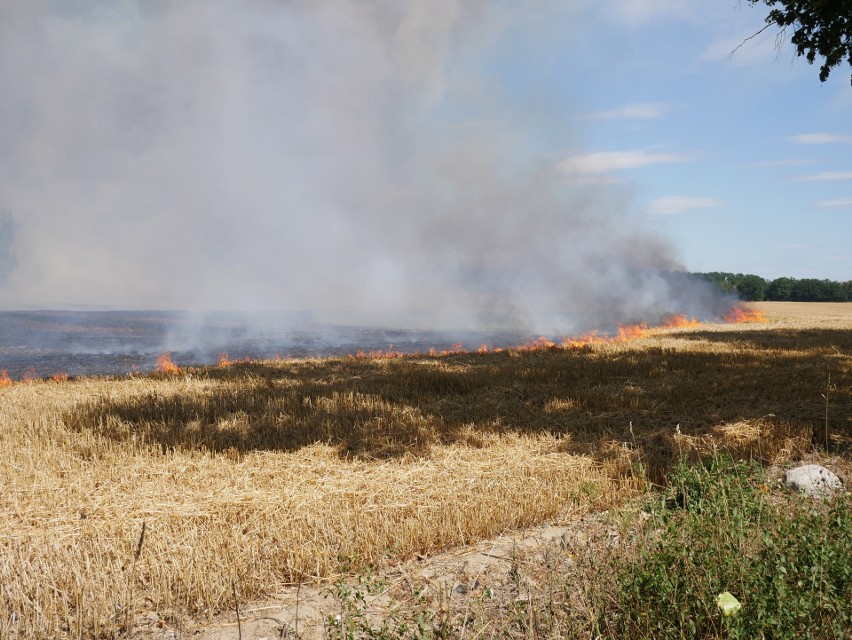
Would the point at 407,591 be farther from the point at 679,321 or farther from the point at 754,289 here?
the point at 754,289

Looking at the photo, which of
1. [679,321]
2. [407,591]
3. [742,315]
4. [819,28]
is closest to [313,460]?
[407,591]

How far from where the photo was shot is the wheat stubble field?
16.0 ft

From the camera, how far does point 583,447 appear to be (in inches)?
318

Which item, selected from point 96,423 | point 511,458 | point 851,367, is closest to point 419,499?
point 511,458

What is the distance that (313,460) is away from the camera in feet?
25.0

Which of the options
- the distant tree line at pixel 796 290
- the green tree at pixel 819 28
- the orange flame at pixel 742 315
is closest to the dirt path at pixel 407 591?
the green tree at pixel 819 28

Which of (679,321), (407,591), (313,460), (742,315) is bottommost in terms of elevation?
(407,591)

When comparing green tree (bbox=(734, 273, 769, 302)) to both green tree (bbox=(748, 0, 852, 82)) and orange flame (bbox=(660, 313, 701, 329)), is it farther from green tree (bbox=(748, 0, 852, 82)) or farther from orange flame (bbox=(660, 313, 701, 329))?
green tree (bbox=(748, 0, 852, 82))

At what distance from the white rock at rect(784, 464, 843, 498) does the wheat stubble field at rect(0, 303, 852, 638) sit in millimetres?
1267

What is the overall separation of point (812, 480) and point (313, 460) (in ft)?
18.3

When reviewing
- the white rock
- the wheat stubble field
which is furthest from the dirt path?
the white rock

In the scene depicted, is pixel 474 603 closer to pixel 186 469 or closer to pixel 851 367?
pixel 186 469

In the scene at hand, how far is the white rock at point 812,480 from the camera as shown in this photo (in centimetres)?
585

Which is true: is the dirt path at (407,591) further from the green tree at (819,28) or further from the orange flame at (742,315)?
the orange flame at (742,315)
